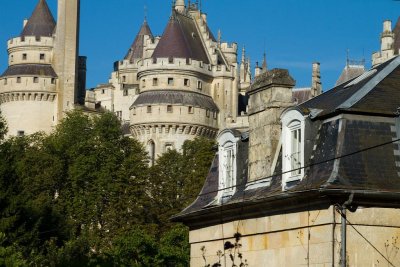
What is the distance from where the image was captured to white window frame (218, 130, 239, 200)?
80.0ft

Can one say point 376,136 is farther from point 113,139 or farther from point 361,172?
point 113,139

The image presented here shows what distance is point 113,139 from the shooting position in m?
83.5

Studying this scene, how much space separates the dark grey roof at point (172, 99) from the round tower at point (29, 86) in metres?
9.87

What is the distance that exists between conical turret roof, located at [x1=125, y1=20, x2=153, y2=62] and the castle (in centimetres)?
131

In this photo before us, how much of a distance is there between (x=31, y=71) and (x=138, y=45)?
628 inches

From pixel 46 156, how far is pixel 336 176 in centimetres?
5967

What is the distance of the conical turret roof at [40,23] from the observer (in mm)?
107125

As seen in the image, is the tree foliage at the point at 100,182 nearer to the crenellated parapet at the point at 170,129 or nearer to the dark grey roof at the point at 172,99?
the crenellated parapet at the point at 170,129

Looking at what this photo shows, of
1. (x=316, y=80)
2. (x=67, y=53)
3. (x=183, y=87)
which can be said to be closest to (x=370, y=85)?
(x=316, y=80)

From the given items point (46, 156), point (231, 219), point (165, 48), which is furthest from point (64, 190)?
point (231, 219)

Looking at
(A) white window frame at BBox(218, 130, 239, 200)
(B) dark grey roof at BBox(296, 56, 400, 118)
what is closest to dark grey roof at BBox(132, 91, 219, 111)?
(A) white window frame at BBox(218, 130, 239, 200)

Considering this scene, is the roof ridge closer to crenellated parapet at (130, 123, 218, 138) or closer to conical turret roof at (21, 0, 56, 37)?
crenellated parapet at (130, 123, 218, 138)

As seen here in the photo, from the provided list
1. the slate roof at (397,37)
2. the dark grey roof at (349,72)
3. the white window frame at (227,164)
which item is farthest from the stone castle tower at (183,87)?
the white window frame at (227,164)

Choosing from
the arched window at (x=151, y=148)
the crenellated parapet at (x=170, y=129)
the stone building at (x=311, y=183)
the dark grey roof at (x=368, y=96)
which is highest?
the crenellated parapet at (x=170, y=129)
